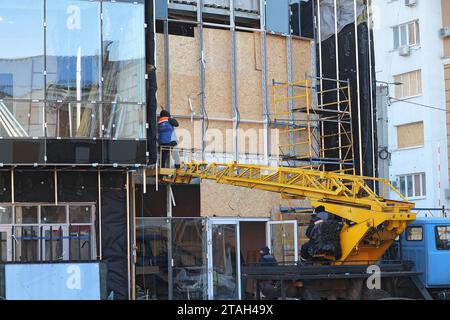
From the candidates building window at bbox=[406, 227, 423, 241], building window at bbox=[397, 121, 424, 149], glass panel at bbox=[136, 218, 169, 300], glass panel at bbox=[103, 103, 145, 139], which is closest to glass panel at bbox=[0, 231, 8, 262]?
glass panel at bbox=[136, 218, 169, 300]

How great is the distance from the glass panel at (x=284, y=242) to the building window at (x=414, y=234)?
570 centimetres

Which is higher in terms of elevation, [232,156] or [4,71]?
[4,71]

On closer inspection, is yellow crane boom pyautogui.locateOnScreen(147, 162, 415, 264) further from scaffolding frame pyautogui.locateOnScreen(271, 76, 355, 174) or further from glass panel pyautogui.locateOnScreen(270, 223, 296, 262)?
scaffolding frame pyautogui.locateOnScreen(271, 76, 355, 174)

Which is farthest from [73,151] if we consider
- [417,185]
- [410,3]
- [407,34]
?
[407,34]

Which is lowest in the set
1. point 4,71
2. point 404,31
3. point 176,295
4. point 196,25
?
point 176,295

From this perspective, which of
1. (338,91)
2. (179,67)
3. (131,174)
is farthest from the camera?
(338,91)

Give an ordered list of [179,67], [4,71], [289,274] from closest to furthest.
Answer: [289,274] → [4,71] → [179,67]

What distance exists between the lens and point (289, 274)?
62.1 ft

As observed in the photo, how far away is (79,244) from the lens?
2350 cm

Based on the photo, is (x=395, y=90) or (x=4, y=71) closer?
(x=4, y=71)

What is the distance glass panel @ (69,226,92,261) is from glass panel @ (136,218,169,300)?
5.10 feet

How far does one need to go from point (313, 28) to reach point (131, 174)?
855cm

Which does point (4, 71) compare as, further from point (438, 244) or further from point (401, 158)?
point (401, 158)

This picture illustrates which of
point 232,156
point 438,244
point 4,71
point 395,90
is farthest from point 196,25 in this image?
point 395,90
